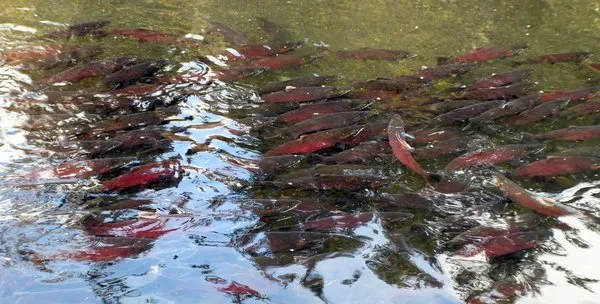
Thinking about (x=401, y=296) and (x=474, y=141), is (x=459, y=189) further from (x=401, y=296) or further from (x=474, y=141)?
(x=401, y=296)

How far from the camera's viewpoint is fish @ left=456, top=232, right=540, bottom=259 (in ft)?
15.3

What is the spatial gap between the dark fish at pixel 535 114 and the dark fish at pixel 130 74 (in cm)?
479

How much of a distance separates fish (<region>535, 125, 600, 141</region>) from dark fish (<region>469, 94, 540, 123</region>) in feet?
1.82

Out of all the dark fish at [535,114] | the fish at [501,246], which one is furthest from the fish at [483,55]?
the fish at [501,246]

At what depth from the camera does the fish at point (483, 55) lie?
8.83 m

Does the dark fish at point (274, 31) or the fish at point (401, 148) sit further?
the dark fish at point (274, 31)

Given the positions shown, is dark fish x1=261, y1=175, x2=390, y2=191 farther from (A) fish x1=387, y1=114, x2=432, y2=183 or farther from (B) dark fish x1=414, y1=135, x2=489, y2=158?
(B) dark fish x1=414, y1=135, x2=489, y2=158

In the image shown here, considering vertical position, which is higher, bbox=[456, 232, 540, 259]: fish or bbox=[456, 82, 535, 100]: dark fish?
bbox=[456, 82, 535, 100]: dark fish

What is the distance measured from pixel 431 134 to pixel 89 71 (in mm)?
4729

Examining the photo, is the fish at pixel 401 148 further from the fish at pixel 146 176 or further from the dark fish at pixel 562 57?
the dark fish at pixel 562 57

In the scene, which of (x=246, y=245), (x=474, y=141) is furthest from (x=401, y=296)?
(x=474, y=141)

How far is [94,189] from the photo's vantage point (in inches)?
211

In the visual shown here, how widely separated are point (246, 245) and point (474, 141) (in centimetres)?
307

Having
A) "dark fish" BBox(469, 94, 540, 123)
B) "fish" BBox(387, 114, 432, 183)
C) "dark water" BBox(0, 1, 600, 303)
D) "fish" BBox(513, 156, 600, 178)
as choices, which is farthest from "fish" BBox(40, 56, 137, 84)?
"fish" BBox(513, 156, 600, 178)
